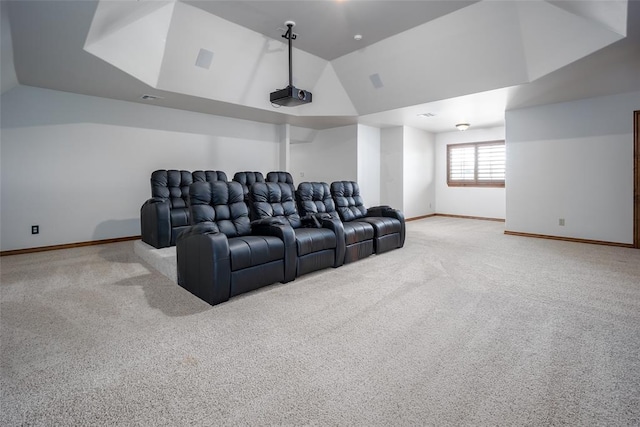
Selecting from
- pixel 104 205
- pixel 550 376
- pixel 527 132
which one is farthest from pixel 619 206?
pixel 104 205

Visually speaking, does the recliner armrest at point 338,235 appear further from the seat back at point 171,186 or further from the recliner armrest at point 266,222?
the seat back at point 171,186

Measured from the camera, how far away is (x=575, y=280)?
3477 mm

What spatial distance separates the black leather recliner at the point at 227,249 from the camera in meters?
2.78

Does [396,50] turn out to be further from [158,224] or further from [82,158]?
[82,158]

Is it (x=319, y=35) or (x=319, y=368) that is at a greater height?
(x=319, y=35)

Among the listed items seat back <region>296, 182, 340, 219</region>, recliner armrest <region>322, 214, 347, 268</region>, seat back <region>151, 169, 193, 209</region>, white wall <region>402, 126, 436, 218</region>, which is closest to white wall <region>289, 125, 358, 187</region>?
white wall <region>402, 126, 436, 218</region>

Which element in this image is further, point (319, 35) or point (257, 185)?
point (319, 35)

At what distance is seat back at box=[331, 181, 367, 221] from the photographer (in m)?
4.87

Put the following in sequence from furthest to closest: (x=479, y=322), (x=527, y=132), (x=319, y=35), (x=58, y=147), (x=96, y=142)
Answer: (x=527, y=132) < (x=96, y=142) < (x=58, y=147) < (x=319, y=35) < (x=479, y=322)

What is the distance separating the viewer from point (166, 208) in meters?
4.69

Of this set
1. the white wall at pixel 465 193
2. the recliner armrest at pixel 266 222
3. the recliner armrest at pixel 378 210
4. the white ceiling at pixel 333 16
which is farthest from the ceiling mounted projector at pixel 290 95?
the white wall at pixel 465 193

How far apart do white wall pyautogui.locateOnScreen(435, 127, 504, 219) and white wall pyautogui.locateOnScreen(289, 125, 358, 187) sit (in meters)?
2.91

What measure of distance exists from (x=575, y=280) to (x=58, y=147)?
7262 millimetres

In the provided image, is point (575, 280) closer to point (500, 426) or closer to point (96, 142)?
point (500, 426)
